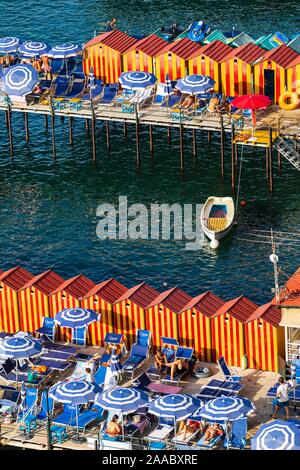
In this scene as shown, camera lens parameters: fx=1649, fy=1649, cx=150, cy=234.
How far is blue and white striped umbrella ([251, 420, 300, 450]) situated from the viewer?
7188cm

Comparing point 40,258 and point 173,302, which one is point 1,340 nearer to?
point 173,302

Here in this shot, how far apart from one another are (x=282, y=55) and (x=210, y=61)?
533 cm

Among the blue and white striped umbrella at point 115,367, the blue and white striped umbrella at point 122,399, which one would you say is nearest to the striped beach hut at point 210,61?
the blue and white striped umbrella at point 115,367

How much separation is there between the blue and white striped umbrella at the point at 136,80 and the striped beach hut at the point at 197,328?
3308 cm

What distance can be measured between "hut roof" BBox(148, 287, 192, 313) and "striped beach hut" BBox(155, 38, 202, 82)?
36306mm

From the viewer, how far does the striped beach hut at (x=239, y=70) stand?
118000 millimetres

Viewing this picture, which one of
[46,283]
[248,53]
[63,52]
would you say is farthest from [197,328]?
[63,52]

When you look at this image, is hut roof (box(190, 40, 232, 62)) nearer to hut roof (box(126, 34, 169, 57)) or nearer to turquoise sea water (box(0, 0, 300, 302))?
hut roof (box(126, 34, 169, 57))

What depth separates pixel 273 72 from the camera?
117250 mm

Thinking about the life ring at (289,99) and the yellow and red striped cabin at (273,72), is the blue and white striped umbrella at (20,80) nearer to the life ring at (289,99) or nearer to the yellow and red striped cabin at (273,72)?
the yellow and red striped cabin at (273,72)

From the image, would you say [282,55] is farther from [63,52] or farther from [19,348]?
[19,348]

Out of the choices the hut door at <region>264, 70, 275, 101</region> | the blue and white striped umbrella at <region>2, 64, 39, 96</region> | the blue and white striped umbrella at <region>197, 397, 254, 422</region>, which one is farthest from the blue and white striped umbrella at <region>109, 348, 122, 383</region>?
the hut door at <region>264, 70, 275, 101</region>

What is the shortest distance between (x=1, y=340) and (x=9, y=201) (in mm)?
30274
